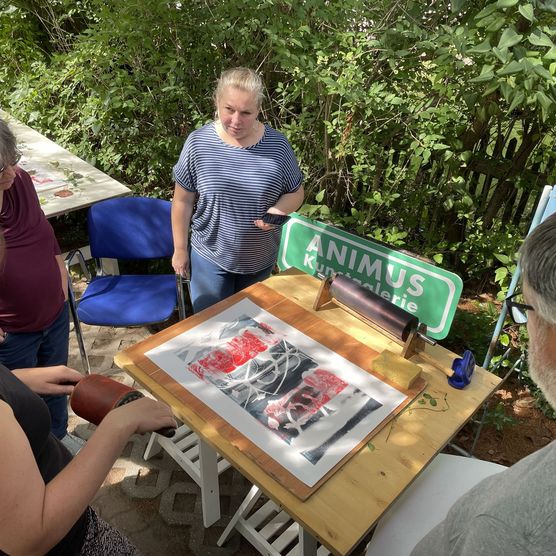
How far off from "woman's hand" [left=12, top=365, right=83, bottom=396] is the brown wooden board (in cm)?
30

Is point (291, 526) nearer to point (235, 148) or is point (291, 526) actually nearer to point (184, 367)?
point (184, 367)

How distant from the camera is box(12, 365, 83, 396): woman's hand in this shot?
5.00ft

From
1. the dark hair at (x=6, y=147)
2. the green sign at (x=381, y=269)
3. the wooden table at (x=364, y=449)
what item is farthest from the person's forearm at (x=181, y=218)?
the dark hair at (x=6, y=147)

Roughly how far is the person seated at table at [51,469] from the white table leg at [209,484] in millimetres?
627

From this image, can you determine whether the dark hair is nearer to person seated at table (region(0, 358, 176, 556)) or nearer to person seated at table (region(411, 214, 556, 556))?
person seated at table (region(0, 358, 176, 556))

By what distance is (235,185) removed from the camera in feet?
7.54

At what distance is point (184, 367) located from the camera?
1810 millimetres

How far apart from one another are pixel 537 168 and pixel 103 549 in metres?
3.52

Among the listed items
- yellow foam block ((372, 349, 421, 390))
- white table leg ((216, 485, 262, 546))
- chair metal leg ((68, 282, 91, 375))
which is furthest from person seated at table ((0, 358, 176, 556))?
chair metal leg ((68, 282, 91, 375))

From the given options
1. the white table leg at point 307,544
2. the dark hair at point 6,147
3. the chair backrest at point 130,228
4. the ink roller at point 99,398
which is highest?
the dark hair at point 6,147

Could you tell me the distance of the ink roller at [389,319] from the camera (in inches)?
69.4

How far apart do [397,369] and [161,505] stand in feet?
5.05

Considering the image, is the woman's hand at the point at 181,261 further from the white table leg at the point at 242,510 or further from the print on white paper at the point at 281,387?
the white table leg at the point at 242,510

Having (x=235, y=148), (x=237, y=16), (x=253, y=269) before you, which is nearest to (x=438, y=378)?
(x=253, y=269)
